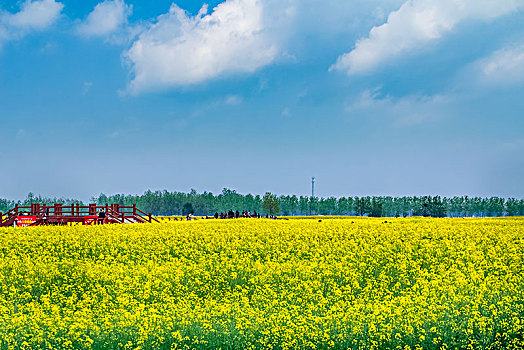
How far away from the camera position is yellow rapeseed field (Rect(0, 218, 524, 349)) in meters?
12.0

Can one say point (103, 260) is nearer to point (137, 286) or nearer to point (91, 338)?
point (137, 286)

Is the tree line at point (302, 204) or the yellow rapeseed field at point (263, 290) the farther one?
the tree line at point (302, 204)

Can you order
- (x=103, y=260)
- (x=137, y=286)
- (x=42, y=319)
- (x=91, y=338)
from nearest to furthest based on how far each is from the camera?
(x=91, y=338) → (x=42, y=319) → (x=137, y=286) → (x=103, y=260)

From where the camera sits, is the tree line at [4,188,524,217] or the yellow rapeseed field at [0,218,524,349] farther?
the tree line at [4,188,524,217]

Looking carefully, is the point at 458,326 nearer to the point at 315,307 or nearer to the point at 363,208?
the point at 315,307

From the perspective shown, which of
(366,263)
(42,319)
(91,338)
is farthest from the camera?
(366,263)

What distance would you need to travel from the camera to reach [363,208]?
126 metres

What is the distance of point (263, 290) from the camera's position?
15.9 meters

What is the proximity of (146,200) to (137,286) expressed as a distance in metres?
149

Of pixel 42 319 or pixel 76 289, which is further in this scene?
pixel 76 289

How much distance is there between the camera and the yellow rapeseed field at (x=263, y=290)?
11992 mm

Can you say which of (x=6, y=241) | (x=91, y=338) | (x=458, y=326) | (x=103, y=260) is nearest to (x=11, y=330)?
(x=91, y=338)

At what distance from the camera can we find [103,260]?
22234 mm

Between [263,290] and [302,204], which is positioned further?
[302,204]
